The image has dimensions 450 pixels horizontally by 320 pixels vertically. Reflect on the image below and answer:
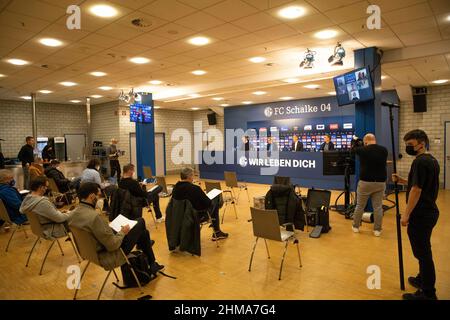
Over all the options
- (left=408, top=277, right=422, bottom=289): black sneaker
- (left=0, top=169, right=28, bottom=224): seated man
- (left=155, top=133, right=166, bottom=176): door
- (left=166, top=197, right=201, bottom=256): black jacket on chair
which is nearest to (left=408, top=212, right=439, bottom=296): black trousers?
(left=408, top=277, right=422, bottom=289): black sneaker

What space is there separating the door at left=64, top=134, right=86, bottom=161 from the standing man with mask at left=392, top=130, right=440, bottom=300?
13.6m

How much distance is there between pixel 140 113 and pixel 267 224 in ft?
26.6

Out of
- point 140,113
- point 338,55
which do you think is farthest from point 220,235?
point 140,113

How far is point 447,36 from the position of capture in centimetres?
575

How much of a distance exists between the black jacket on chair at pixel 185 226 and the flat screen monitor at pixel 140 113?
6.81 m

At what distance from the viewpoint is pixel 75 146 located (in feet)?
46.3

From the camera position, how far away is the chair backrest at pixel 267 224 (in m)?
3.72

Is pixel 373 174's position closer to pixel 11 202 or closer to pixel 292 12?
pixel 292 12

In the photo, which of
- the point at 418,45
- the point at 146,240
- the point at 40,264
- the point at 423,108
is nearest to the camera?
the point at 146,240

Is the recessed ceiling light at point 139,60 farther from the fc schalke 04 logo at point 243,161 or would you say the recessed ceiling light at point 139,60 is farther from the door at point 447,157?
the door at point 447,157
